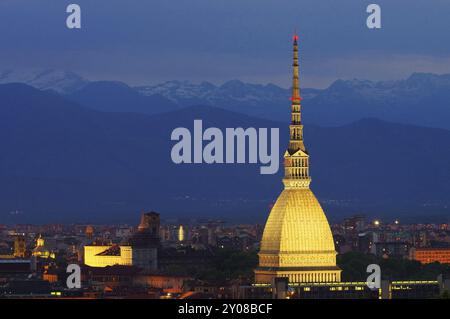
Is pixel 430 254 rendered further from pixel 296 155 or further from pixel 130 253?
pixel 296 155

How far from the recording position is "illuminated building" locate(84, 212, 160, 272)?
13450cm

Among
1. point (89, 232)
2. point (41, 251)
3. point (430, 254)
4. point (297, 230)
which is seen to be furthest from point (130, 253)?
point (89, 232)

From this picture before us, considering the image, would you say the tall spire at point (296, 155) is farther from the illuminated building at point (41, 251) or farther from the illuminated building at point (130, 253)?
the illuminated building at point (41, 251)

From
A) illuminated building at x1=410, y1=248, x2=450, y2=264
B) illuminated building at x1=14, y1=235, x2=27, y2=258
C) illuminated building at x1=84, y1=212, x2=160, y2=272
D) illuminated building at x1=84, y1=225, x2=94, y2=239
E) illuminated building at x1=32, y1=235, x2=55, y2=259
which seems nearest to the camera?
illuminated building at x1=84, y1=212, x2=160, y2=272

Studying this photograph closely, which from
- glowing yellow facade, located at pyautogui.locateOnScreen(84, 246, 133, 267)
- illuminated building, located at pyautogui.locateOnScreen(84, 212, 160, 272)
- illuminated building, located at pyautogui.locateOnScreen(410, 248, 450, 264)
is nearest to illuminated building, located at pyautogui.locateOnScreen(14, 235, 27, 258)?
illuminated building, located at pyautogui.locateOnScreen(84, 212, 160, 272)

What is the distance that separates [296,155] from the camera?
10619 centimetres

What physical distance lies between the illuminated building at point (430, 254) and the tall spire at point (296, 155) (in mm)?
27434

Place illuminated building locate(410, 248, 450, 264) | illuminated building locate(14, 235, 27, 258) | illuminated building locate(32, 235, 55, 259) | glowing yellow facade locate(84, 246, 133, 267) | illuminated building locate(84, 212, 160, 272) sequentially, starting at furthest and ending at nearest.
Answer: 1. illuminated building locate(14, 235, 27, 258)
2. illuminated building locate(32, 235, 55, 259)
3. glowing yellow facade locate(84, 246, 133, 267)
4. illuminated building locate(410, 248, 450, 264)
5. illuminated building locate(84, 212, 160, 272)

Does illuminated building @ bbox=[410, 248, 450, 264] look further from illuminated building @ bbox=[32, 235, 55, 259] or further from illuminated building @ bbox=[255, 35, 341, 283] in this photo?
illuminated building @ bbox=[255, 35, 341, 283]

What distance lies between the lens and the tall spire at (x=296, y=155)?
106 m

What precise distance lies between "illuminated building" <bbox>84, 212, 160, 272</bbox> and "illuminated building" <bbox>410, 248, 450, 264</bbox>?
14.1 m

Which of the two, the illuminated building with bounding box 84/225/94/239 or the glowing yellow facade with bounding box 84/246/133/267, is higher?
the illuminated building with bounding box 84/225/94/239
